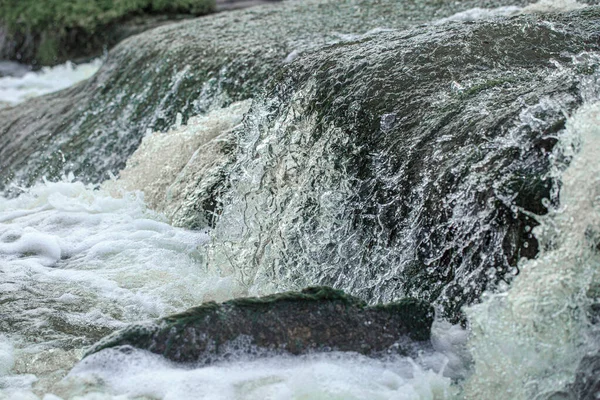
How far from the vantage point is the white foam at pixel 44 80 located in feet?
34.5

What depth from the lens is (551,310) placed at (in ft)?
9.62

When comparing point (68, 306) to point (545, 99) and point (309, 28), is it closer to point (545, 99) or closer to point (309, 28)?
point (545, 99)

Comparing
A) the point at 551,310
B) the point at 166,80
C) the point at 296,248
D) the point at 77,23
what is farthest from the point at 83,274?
the point at 77,23

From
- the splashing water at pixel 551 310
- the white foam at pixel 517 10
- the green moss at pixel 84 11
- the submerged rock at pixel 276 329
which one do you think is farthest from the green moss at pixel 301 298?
the green moss at pixel 84 11

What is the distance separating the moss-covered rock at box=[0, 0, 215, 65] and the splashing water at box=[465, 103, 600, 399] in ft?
27.9

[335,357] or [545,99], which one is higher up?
[545,99]

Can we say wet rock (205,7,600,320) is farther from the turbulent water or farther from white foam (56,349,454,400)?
white foam (56,349,454,400)

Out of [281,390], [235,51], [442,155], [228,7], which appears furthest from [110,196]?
[228,7]

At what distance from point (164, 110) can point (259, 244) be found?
100 inches

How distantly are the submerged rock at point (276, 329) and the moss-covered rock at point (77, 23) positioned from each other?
324 inches

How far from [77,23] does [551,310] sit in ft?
32.0

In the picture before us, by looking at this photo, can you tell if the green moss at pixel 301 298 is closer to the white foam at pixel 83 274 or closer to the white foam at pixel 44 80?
the white foam at pixel 83 274

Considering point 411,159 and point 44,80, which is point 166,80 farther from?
point 44,80

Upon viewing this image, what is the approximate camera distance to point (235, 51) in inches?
253
